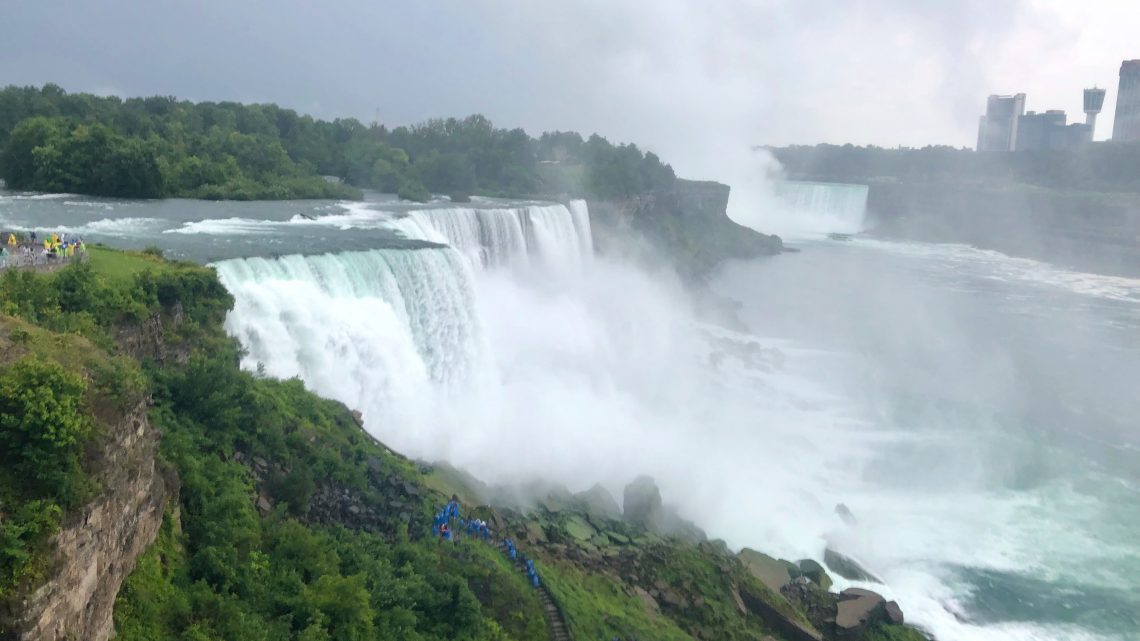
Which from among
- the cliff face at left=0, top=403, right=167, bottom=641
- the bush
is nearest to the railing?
the cliff face at left=0, top=403, right=167, bottom=641

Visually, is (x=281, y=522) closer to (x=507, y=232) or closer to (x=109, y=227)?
(x=109, y=227)

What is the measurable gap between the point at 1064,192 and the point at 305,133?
57.8 meters

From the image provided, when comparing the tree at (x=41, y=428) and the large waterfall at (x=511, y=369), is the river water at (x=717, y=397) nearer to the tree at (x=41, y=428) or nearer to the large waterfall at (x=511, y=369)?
the large waterfall at (x=511, y=369)

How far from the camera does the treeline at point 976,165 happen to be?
73625mm

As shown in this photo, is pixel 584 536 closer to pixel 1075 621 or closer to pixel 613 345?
pixel 1075 621

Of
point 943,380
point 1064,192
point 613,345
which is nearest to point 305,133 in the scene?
point 613,345

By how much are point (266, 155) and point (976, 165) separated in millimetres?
73046

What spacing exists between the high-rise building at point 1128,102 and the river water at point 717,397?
253 ft

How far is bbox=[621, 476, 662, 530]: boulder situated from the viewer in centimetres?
1437

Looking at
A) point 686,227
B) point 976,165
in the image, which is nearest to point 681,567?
point 686,227

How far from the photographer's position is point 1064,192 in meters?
70.1

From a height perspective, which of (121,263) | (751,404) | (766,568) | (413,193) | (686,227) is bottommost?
(766,568)

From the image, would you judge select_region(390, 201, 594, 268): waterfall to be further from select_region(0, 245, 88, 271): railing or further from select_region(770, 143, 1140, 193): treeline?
select_region(770, 143, 1140, 193): treeline

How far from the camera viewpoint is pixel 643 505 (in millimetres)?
14586
